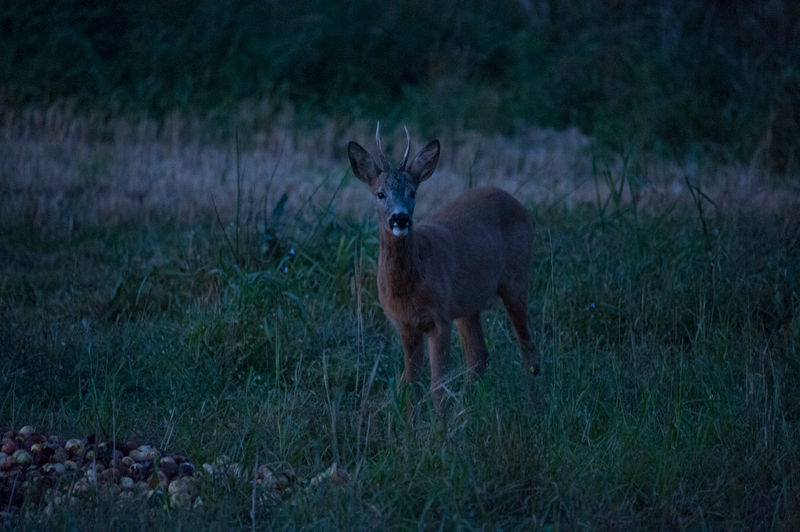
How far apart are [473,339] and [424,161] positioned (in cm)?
130

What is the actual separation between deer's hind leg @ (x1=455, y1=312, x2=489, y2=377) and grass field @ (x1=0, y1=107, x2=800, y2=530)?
11 centimetres

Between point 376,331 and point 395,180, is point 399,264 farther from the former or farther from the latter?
point 376,331

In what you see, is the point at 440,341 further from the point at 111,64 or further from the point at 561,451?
the point at 111,64

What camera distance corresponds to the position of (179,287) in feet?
22.0

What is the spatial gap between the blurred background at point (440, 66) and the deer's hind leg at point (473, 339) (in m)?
5.87

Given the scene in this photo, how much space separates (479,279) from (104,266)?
318 cm

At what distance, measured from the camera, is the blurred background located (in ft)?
39.4

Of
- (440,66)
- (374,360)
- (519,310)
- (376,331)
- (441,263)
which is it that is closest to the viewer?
(441,263)

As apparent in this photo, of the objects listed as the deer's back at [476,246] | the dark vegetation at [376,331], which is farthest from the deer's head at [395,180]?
the dark vegetation at [376,331]

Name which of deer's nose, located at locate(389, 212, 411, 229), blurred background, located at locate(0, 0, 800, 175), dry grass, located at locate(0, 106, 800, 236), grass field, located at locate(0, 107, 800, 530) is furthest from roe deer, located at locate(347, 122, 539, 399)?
blurred background, located at locate(0, 0, 800, 175)

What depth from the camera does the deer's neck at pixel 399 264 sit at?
16.8 feet

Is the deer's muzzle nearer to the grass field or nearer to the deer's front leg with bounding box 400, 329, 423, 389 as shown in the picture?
the grass field

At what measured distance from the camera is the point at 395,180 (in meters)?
5.14

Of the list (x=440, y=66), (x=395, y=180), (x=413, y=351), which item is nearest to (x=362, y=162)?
(x=395, y=180)
